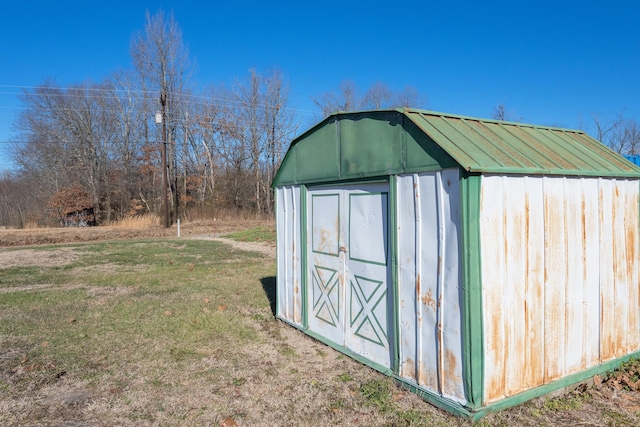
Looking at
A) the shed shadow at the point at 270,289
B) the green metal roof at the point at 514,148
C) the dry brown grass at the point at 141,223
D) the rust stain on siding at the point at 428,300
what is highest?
the green metal roof at the point at 514,148

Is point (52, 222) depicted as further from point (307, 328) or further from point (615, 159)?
point (615, 159)

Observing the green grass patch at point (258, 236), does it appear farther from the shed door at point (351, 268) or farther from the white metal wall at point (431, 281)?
the white metal wall at point (431, 281)

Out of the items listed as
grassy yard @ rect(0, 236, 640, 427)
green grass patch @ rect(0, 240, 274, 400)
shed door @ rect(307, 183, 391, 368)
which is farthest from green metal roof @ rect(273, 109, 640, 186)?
green grass patch @ rect(0, 240, 274, 400)

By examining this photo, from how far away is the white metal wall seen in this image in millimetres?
3881

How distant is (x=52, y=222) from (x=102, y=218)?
120 inches

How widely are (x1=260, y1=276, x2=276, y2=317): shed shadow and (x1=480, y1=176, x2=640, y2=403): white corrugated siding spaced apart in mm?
4348

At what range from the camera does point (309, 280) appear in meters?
6.33

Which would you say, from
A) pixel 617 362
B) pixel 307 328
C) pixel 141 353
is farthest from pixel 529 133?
pixel 141 353

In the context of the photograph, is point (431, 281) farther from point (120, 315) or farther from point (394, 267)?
point (120, 315)

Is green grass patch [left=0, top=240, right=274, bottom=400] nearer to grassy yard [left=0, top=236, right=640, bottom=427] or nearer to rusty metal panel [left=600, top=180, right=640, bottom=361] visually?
grassy yard [left=0, top=236, right=640, bottom=427]

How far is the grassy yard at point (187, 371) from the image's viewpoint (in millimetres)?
3988

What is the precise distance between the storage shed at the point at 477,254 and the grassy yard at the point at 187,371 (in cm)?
31

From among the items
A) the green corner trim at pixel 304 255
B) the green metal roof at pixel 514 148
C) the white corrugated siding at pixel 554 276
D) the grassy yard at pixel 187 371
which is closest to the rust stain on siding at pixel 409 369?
the grassy yard at pixel 187 371

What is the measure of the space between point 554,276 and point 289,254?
12.0ft
